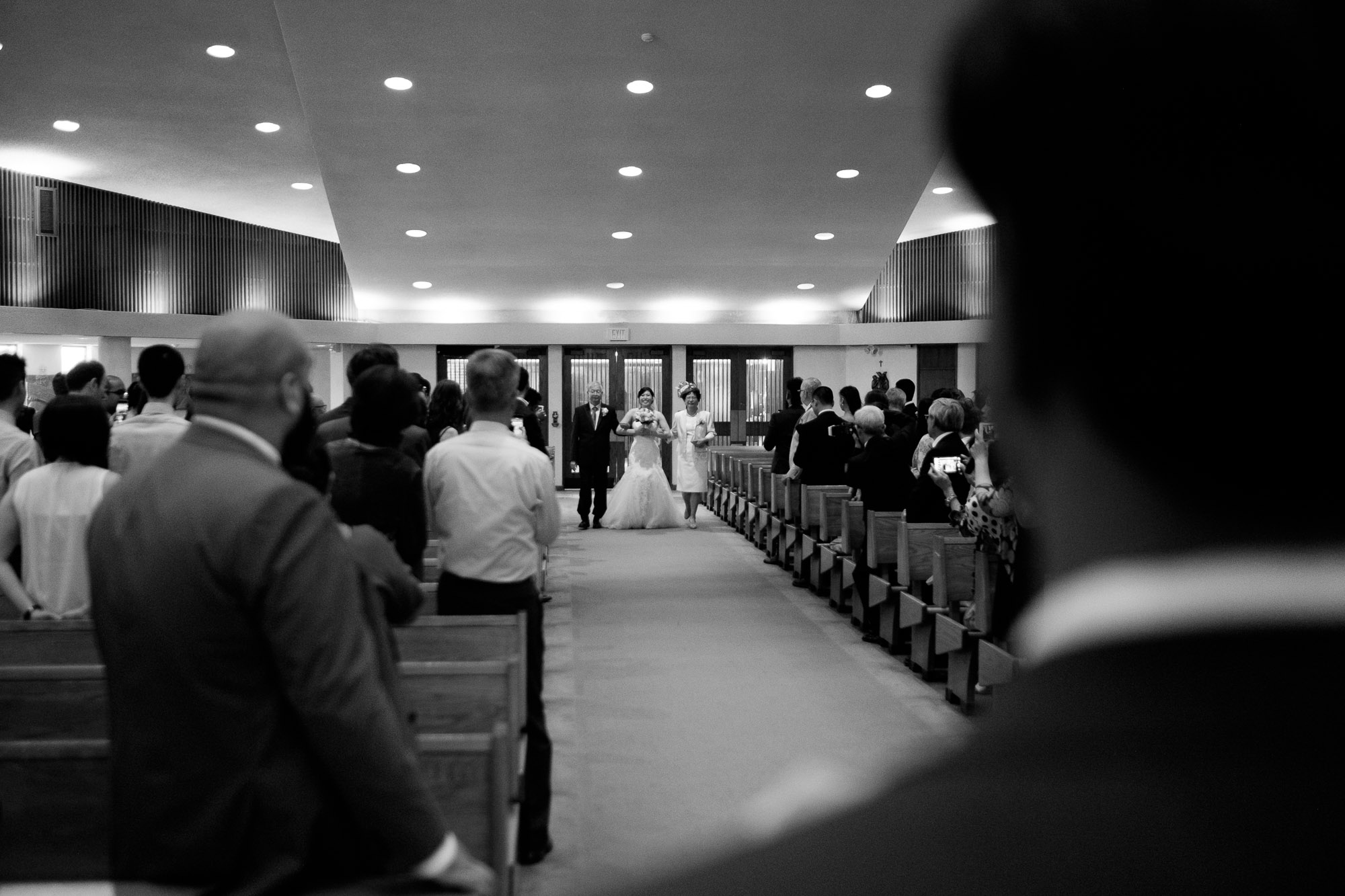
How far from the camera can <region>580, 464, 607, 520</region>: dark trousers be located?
13008mm

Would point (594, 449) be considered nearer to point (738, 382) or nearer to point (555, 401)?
point (555, 401)

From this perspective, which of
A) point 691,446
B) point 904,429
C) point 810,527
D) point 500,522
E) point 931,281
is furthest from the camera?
point 931,281

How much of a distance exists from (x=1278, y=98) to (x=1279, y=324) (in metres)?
0.08

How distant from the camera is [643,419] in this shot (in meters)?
12.9

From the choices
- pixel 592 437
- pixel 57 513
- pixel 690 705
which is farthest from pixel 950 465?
pixel 592 437

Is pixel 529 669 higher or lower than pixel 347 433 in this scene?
lower

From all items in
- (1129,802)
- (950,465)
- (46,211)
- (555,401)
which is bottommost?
(950,465)

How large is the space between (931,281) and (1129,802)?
724 inches

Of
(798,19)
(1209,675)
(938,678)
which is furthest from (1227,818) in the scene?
(798,19)

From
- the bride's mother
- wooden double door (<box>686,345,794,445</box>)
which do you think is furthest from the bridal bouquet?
wooden double door (<box>686,345,794,445</box>)

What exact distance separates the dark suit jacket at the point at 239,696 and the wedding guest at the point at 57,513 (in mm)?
2048

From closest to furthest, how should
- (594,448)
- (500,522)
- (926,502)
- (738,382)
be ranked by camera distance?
(500,522)
(926,502)
(594,448)
(738,382)

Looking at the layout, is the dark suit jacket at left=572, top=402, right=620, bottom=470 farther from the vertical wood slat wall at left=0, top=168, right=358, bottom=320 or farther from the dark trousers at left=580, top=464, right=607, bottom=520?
the vertical wood slat wall at left=0, top=168, right=358, bottom=320

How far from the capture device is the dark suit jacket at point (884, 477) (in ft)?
24.0
